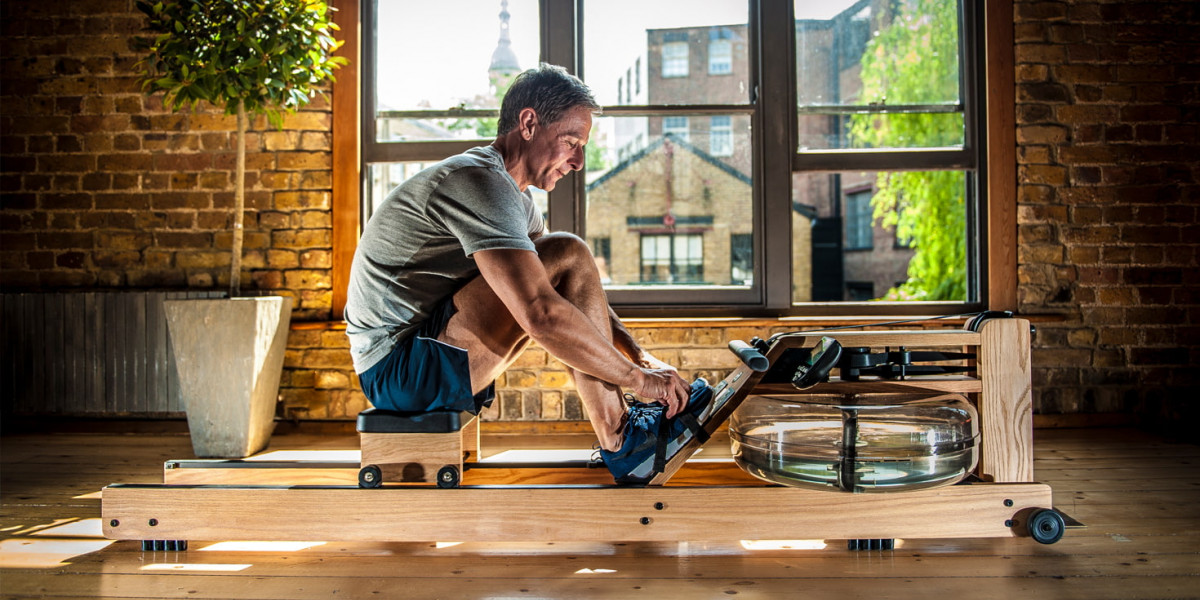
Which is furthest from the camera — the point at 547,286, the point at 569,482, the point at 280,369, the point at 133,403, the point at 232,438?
the point at 133,403

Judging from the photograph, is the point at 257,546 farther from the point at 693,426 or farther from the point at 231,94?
the point at 231,94

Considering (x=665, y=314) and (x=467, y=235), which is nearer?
(x=467, y=235)

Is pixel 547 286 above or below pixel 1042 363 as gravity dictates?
above

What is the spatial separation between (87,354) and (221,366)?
0.93m

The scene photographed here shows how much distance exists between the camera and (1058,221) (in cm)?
330

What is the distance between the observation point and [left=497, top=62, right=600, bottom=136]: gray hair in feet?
5.91

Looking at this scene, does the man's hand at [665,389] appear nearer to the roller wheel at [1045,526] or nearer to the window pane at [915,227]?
the roller wheel at [1045,526]

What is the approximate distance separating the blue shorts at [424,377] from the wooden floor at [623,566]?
1.01 feet

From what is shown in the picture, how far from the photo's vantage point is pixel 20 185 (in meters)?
3.41

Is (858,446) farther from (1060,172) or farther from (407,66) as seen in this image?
(407,66)

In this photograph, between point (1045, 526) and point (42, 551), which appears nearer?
point (1045, 526)

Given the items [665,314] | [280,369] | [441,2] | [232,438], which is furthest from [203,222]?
[665,314]

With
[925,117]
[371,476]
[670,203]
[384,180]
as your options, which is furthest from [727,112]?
[371,476]

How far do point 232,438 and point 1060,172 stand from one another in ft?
11.8
